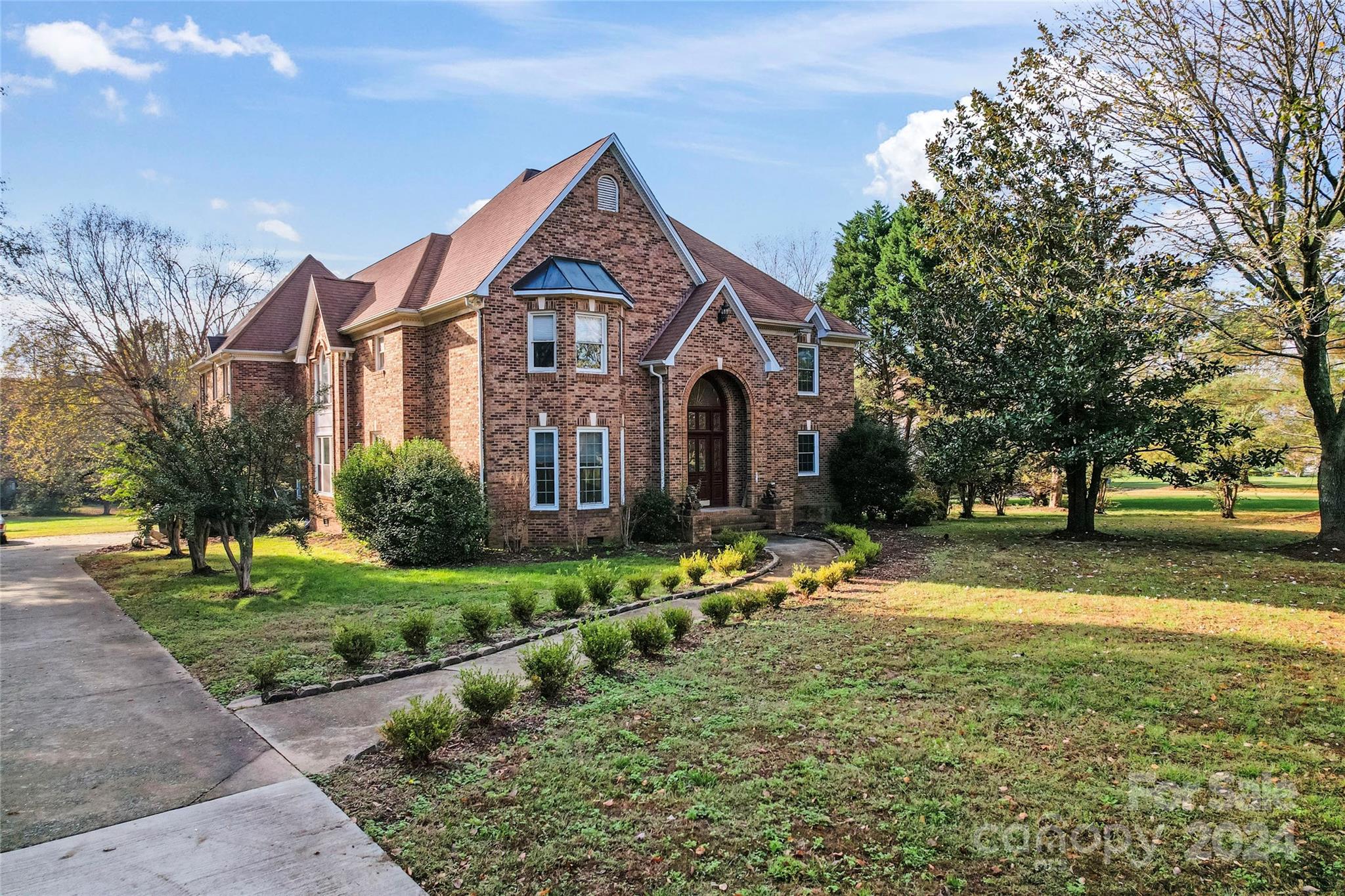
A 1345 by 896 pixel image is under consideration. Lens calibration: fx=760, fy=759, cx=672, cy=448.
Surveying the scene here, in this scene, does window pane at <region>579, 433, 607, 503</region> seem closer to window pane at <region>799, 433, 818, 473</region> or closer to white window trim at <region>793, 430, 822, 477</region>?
white window trim at <region>793, 430, 822, 477</region>

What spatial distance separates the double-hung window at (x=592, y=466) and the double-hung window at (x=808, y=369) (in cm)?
843

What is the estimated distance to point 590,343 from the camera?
1884 cm

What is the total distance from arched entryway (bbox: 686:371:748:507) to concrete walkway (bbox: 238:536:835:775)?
12.3m

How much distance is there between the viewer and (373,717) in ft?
23.5

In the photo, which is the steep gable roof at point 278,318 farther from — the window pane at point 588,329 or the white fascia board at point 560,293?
the window pane at point 588,329

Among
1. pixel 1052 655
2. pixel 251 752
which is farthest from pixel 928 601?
pixel 251 752

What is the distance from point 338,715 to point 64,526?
40049 mm

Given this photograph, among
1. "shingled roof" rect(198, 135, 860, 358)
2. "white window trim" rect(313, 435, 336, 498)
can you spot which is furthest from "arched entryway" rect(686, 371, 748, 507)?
"white window trim" rect(313, 435, 336, 498)

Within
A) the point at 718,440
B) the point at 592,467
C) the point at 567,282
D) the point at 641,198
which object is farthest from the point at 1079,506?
the point at 567,282

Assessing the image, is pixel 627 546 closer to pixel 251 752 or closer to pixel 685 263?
pixel 685 263

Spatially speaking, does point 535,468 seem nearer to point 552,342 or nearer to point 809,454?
point 552,342

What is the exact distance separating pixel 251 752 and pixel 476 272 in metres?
14.4

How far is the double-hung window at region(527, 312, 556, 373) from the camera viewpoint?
18516 millimetres

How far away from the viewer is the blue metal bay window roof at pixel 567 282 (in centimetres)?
1820
